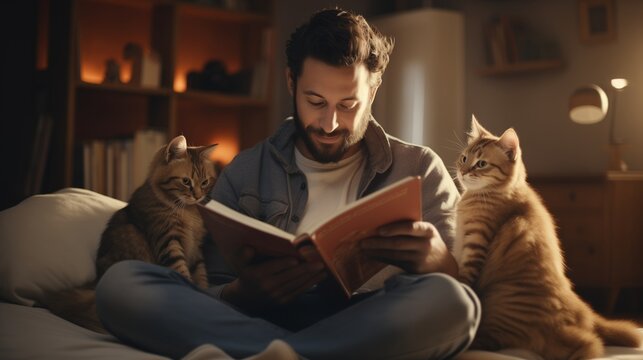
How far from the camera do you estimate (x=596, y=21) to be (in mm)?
3992

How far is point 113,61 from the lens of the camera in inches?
129

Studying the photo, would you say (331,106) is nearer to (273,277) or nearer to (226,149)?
(273,277)

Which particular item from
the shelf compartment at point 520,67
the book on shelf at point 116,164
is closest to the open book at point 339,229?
the book on shelf at point 116,164

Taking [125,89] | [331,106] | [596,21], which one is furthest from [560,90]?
[331,106]

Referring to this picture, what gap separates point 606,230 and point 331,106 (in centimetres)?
222

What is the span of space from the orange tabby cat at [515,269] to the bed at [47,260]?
5cm

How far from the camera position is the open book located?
3.70ft

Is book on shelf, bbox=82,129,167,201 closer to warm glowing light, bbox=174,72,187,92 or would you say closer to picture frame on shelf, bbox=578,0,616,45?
warm glowing light, bbox=174,72,187,92

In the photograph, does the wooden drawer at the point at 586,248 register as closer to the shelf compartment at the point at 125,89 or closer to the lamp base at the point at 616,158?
the lamp base at the point at 616,158

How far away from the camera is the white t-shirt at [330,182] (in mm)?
1779

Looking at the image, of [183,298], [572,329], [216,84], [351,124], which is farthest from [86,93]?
[572,329]

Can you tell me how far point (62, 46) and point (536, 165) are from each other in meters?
2.70

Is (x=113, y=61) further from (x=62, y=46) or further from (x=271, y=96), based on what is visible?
(x=271, y=96)

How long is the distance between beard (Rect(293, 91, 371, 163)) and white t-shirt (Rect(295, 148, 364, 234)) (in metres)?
0.03
